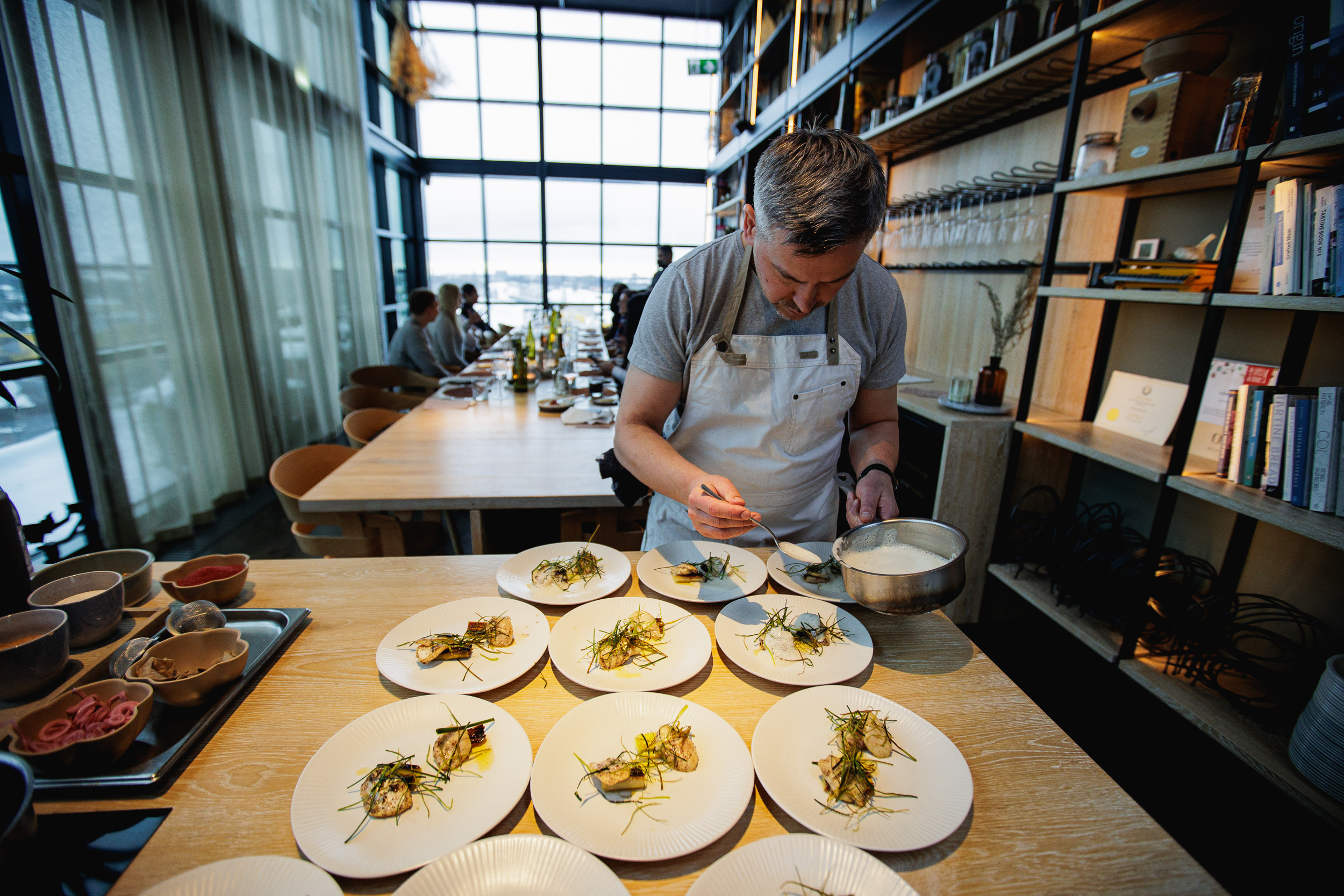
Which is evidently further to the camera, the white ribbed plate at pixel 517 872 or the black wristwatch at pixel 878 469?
the black wristwatch at pixel 878 469

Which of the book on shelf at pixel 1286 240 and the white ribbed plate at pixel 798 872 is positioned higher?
the book on shelf at pixel 1286 240

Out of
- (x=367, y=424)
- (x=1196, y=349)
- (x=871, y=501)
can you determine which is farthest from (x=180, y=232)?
(x=1196, y=349)

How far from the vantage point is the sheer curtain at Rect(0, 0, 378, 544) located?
116 inches

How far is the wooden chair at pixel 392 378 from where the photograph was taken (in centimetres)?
525

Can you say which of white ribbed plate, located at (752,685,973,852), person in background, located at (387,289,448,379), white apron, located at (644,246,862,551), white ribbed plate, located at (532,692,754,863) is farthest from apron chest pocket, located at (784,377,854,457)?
person in background, located at (387,289,448,379)

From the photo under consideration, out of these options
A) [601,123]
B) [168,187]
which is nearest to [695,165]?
[601,123]

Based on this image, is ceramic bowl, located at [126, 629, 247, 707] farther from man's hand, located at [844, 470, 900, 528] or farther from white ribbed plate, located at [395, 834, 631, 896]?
man's hand, located at [844, 470, 900, 528]

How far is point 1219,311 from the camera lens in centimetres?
165

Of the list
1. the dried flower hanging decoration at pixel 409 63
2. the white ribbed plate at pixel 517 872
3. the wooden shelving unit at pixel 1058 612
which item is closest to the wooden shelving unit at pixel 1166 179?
the wooden shelving unit at pixel 1058 612

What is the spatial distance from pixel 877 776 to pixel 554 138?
447 inches

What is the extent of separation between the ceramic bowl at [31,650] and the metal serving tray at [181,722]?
6.4 inches

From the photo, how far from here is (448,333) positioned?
265 inches

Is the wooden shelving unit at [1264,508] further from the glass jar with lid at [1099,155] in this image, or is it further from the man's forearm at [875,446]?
the glass jar with lid at [1099,155]

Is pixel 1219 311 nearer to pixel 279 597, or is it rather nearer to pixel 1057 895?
pixel 1057 895
